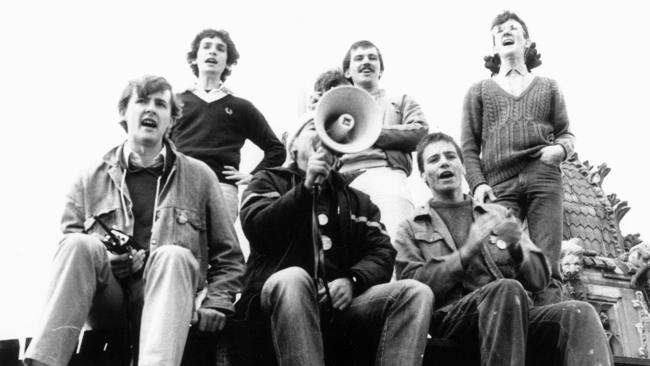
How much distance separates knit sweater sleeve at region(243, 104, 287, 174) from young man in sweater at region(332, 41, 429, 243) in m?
0.43

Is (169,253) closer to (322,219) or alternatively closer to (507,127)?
(322,219)

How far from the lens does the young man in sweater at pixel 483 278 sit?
13.2 ft

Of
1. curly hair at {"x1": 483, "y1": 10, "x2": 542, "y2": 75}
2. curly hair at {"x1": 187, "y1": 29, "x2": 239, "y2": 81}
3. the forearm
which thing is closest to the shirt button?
the forearm

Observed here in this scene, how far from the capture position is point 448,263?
4.41 m

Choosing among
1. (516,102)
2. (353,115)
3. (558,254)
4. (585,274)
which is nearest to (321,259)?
(353,115)

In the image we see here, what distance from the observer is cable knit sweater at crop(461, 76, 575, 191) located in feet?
18.4

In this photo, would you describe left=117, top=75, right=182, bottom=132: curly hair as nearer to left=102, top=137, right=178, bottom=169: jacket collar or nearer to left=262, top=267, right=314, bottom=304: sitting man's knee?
left=102, top=137, right=178, bottom=169: jacket collar

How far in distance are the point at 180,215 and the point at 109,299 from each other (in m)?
0.56

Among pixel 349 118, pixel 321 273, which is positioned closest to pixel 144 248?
pixel 321 273

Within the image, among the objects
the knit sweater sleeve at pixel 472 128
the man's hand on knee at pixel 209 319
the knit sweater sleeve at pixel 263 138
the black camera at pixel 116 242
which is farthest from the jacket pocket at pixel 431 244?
the black camera at pixel 116 242

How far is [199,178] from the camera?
14.6ft

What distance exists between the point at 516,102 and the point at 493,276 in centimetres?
164

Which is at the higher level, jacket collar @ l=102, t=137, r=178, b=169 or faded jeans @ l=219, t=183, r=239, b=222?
jacket collar @ l=102, t=137, r=178, b=169

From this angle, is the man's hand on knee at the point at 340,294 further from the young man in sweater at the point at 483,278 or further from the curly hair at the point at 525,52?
the curly hair at the point at 525,52
